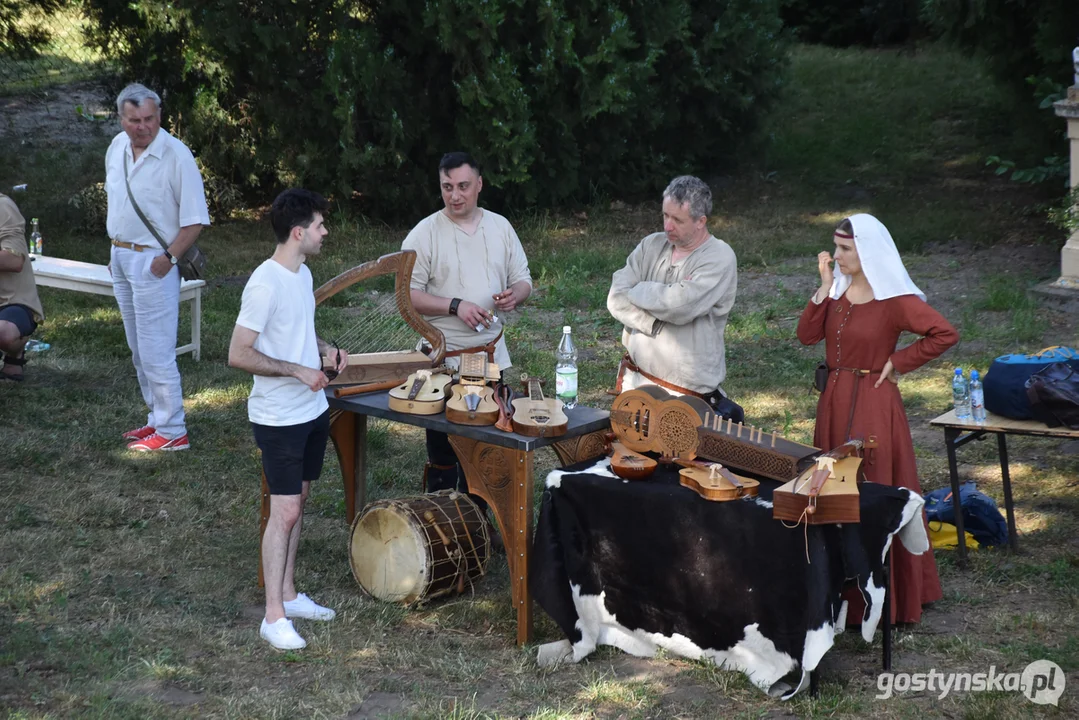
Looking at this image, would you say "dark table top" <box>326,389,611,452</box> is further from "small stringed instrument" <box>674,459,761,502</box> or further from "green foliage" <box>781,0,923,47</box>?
"green foliage" <box>781,0,923,47</box>

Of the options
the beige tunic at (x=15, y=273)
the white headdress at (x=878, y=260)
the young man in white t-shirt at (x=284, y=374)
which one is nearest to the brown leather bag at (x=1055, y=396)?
the white headdress at (x=878, y=260)

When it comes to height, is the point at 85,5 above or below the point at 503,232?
above

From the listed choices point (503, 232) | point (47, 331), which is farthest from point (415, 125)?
point (503, 232)

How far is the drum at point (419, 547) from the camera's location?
4.88 m

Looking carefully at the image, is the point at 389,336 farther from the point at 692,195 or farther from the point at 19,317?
the point at 19,317

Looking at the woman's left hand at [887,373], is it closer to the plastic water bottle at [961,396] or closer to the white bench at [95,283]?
the plastic water bottle at [961,396]

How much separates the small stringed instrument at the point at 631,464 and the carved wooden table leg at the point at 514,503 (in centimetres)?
34

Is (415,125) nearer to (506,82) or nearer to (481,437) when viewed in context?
(506,82)

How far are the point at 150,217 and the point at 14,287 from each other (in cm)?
149

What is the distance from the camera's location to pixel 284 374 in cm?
433

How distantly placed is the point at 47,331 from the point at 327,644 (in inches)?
235

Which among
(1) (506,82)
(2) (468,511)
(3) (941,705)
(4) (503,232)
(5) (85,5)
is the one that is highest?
(5) (85,5)

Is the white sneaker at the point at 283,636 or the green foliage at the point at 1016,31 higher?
the green foliage at the point at 1016,31

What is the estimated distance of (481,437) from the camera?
4621mm
